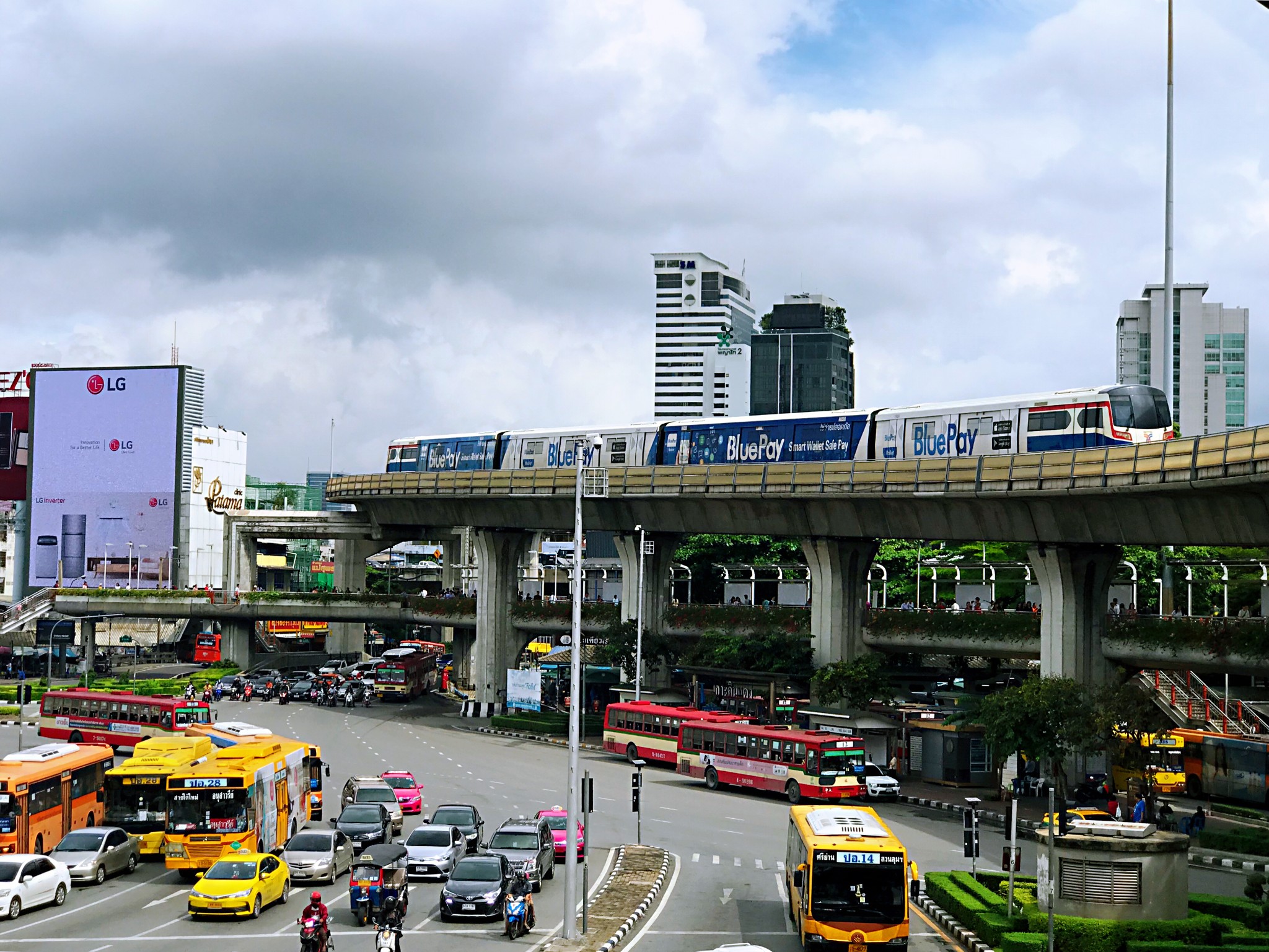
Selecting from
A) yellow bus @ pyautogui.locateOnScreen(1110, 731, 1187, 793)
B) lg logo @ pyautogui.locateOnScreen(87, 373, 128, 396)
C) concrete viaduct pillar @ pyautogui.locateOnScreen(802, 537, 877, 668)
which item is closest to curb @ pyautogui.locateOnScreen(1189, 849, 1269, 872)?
yellow bus @ pyautogui.locateOnScreen(1110, 731, 1187, 793)

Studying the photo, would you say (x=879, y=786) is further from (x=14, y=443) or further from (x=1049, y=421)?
(x=14, y=443)

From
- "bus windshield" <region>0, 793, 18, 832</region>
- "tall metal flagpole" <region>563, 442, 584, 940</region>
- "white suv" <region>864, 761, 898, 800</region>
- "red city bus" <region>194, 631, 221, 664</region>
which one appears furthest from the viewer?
"red city bus" <region>194, 631, 221, 664</region>

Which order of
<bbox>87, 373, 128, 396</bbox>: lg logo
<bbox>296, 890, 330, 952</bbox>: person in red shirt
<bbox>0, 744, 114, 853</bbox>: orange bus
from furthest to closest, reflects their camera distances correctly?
<bbox>87, 373, 128, 396</bbox>: lg logo, <bbox>0, 744, 114, 853</bbox>: orange bus, <bbox>296, 890, 330, 952</bbox>: person in red shirt

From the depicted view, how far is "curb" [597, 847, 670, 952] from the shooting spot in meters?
28.3

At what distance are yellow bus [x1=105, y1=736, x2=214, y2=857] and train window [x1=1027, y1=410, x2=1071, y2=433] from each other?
33.4 m

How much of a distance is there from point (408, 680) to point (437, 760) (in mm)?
36251

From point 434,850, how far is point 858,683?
101 feet

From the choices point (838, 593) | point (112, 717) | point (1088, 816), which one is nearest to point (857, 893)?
point (1088, 816)

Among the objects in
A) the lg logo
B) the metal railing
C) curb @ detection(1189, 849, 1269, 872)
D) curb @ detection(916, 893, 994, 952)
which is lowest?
curb @ detection(1189, 849, 1269, 872)

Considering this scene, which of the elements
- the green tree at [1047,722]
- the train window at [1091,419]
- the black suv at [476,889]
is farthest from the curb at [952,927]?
the train window at [1091,419]

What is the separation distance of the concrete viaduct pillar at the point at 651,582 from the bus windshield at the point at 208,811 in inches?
1690

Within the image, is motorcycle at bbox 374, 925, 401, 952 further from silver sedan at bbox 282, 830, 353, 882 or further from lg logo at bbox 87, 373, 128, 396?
lg logo at bbox 87, 373, 128, 396

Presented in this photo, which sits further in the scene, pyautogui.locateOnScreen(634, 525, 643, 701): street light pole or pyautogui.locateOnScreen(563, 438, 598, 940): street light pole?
pyautogui.locateOnScreen(634, 525, 643, 701): street light pole

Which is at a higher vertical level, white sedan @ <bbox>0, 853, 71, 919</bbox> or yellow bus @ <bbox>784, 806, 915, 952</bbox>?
yellow bus @ <bbox>784, 806, 915, 952</bbox>
